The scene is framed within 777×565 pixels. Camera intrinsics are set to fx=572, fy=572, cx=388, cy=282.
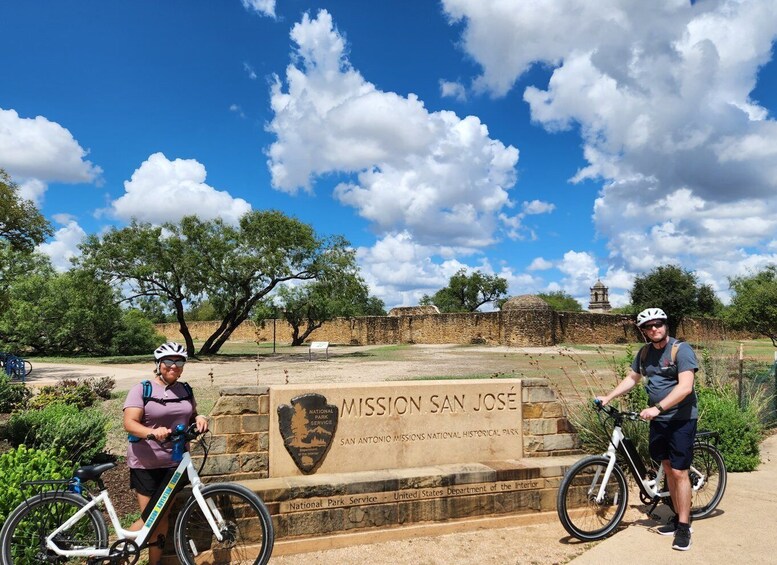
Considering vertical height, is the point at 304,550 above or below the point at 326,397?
below

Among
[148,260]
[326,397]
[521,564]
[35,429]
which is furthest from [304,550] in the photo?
[148,260]

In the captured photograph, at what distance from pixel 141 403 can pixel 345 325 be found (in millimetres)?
44050

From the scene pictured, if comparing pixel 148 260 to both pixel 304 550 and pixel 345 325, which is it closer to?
pixel 304 550

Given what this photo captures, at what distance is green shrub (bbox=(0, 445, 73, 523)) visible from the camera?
3.55 metres

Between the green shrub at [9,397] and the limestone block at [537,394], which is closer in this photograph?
the limestone block at [537,394]

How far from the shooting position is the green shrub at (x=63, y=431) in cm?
565

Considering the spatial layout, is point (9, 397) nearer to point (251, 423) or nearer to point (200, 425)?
point (251, 423)

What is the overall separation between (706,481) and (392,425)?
255 centimetres

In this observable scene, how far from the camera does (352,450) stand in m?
4.46

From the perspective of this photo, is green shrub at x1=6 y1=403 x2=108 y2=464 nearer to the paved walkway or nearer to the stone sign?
the stone sign

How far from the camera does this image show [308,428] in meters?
4.32

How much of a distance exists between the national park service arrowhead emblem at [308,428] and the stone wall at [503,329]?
28.8 metres

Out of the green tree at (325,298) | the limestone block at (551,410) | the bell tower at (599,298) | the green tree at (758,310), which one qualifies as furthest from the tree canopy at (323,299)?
the bell tower at (599,298)

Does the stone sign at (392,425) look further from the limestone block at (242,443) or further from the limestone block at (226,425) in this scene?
the limestone block at (226,425)
